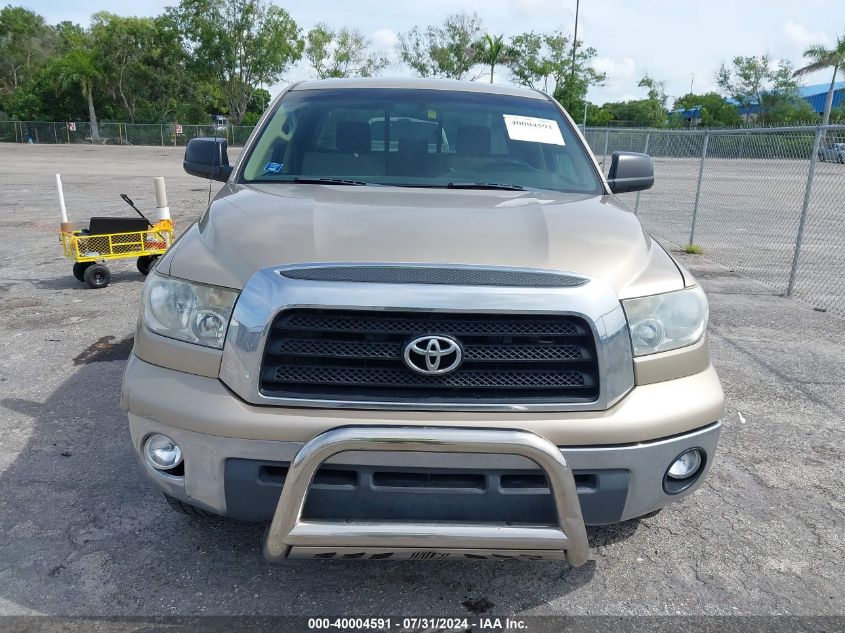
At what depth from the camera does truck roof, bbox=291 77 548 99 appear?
4.04m

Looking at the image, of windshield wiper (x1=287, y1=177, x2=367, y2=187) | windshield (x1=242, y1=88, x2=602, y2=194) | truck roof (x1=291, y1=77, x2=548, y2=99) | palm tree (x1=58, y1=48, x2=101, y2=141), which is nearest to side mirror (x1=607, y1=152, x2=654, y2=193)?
windshield (x1=242, y1=88, x2=602, y2=194)

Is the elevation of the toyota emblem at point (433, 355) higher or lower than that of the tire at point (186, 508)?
higher

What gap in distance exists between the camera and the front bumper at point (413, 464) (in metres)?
2.09

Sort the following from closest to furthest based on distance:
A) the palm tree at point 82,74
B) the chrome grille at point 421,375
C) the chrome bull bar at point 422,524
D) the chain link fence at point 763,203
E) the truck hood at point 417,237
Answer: the chrome bull bar at point 422,524, the chrome grille at point 421,375, the truck hood at point 417,237, the chain link fence at point 763,203, the palm tree at point 82,74

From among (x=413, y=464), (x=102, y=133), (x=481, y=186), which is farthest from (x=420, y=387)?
(x=102, y=133)

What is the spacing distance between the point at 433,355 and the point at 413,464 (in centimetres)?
34

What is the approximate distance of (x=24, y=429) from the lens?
3875 millimetres

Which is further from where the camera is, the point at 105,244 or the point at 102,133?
the point at 102,133

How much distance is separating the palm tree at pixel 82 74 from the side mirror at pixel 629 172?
63.4 meters

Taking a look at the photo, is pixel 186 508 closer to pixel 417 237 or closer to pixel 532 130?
pixel 417 237

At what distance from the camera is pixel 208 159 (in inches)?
150

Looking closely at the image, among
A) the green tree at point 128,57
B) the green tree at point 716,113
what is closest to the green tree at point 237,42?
the green tree at point 128,57

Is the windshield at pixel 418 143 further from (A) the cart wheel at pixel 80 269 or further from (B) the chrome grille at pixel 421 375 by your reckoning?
(A) the cart wheel at pixel 80 269

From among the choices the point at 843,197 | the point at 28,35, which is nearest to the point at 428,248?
the point at 843,197
